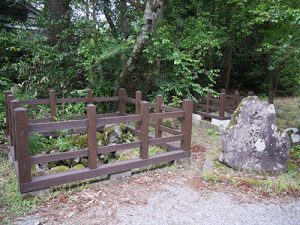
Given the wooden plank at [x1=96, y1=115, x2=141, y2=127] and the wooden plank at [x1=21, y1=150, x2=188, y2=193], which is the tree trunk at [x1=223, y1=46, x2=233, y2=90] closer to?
the wooden plank at [x1=21, y1=150, x2=188, y2=193]

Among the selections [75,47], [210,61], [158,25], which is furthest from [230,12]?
[75,47]

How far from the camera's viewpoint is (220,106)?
7988 mm

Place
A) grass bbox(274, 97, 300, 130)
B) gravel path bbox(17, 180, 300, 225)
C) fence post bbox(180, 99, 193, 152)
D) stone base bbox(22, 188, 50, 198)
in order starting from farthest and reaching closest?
grass bbox(274, 97, 300, 130)
fence post bbox(180, 99, 193, 152)
stone base bbox(22, 188, 50, 198)
gravel path bbox(17, 180, 300, 225)

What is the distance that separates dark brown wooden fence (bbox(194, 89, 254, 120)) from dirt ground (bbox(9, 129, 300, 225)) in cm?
371

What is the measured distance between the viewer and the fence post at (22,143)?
11.8ft

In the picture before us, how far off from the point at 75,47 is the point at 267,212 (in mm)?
7136

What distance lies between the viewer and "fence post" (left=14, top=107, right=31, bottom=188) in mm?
3594

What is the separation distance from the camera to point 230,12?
897 centimetres

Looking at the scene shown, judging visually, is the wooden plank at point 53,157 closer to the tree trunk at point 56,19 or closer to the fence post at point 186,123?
the fence post at point 186,123

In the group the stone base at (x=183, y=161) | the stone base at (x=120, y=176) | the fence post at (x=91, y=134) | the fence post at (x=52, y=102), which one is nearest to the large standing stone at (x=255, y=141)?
the stone base at (x=183, y=161)

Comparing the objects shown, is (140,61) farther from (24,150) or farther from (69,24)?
(24,150)

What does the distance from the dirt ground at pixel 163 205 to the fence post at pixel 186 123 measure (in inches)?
27.5

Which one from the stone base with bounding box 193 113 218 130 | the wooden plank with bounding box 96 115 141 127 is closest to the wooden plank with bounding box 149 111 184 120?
the wooden plank with bounding box 96 115 141 127

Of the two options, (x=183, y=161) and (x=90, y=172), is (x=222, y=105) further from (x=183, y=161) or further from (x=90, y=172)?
(x=90, y=172)
